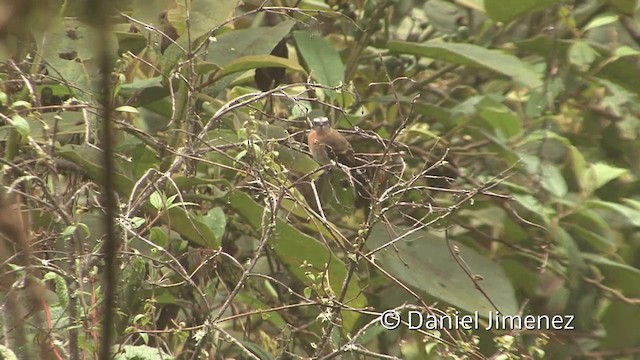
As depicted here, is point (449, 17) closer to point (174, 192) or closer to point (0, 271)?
point (174, 192)

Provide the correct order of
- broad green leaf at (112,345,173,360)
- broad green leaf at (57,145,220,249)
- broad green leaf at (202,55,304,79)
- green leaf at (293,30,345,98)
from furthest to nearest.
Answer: green leaf at (293,30,345,98), broad green leaf at (202,55,304,79), broad green leaf at (57,145,220,249), broad green leaf at (112,345,173,360)

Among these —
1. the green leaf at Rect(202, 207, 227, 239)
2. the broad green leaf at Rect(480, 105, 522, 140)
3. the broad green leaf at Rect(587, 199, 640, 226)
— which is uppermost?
the green leaf at Rect(202, 207, 227, 239)

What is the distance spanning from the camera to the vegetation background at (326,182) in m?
1.85

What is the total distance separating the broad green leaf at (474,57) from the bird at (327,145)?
0.52 metres

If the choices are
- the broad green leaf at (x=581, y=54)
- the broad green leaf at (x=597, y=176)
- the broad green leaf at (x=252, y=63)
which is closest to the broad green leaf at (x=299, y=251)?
the broad green leaf at (x=252, y=63)

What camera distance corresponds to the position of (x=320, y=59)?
8.66ft

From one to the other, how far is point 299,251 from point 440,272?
18.6 inches

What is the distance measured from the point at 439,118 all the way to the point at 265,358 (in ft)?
3.31

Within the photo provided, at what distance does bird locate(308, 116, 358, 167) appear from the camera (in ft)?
7.36

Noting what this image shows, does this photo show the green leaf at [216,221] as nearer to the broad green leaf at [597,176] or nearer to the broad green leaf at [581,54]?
the broad green leaf at [597,176]

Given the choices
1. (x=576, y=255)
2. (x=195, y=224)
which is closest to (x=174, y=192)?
(x=195, y=224)

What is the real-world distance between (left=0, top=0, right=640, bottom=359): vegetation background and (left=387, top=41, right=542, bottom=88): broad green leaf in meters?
0.01

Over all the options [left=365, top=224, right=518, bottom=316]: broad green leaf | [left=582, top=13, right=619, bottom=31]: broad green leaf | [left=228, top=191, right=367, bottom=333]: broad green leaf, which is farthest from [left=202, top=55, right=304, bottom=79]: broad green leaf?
[left=582, top=13, right=619, bottom=31]: broad green leaf

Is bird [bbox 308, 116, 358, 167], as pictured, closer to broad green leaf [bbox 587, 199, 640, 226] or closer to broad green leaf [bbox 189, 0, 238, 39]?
broad green leaf [bbox 189, 0, 238, 39]
